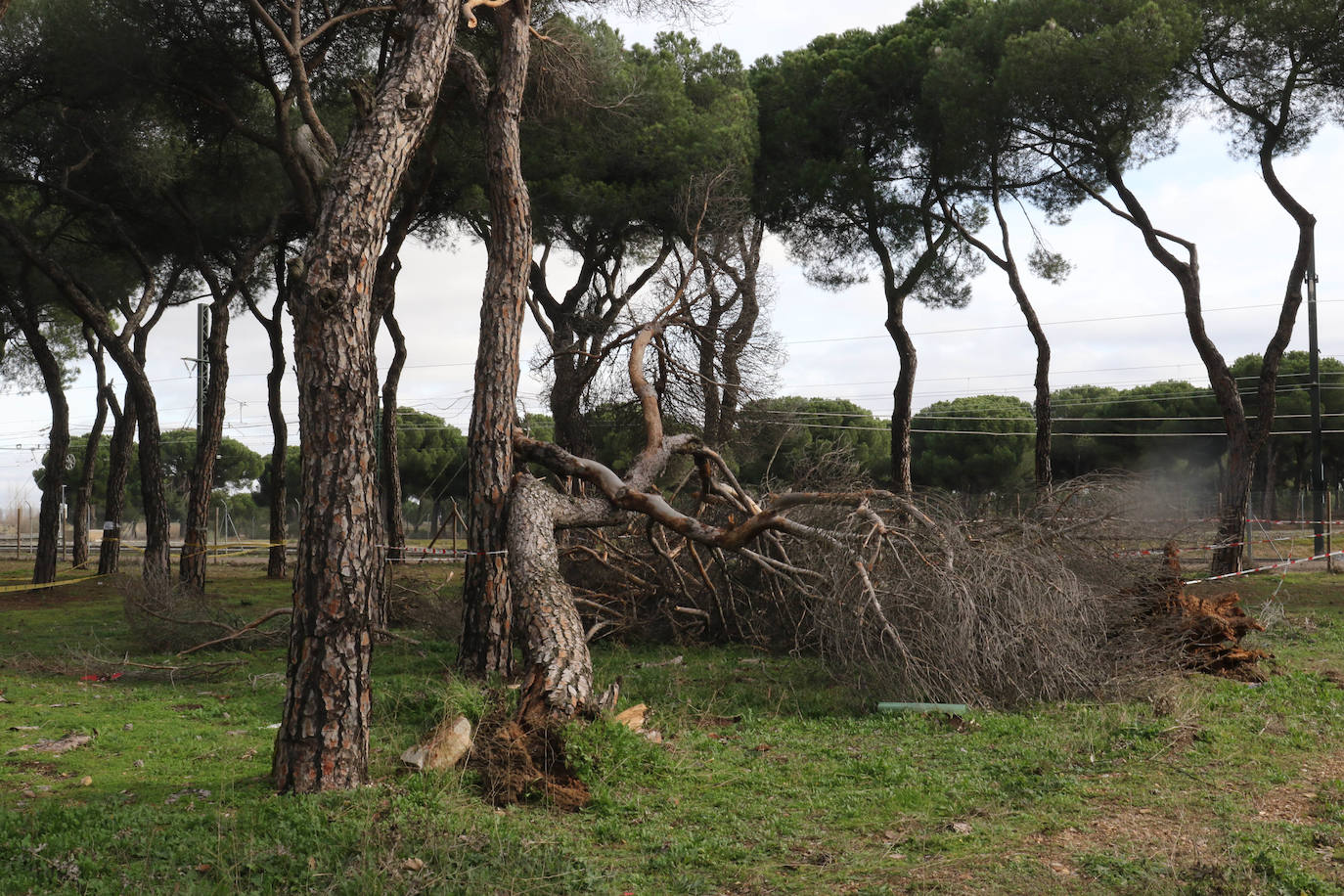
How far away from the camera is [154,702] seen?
723cm

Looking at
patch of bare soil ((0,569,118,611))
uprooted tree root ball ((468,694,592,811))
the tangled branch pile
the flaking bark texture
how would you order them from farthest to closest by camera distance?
patch of bare soil ((0,569,118,611)), the tangled branch pile, the flaking bark texture, uprooted tree root ball ((468,694,592,811))

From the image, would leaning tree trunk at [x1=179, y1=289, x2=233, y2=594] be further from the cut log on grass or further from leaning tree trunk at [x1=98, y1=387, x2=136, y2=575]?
the cut log on grass

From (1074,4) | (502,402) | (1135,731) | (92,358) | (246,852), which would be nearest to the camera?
(246,852)

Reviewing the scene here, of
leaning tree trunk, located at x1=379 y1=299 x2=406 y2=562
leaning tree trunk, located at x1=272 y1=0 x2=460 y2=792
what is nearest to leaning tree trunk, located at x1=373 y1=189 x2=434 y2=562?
leaning tree trunk, located at x1=379 y1=299 x2=406 y2=562

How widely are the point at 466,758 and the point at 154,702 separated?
3.23m

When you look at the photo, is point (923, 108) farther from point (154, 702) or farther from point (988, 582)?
point (154, 702)

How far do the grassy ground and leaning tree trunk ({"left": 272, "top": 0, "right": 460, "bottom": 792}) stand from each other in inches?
11.1

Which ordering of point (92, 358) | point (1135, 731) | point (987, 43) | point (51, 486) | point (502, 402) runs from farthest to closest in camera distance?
point (92, 358) < point (51, 486) < point (987, 43) < point (502, 402) < point (1135, 731)

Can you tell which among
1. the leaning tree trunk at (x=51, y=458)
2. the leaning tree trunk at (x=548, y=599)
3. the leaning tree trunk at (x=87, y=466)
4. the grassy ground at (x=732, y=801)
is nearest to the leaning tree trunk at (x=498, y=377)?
the leaning tree trunk at (x=548, y=599)

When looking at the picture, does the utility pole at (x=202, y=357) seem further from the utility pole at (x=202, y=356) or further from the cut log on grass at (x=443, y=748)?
the cut log on grass at (x=443, y=748)

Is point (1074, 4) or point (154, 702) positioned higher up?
point (1074, 4)

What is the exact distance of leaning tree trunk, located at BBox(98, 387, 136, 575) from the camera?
57.8 feet

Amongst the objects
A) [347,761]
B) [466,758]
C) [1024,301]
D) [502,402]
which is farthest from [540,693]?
[1024,301]

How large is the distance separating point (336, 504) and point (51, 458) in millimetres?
16787
